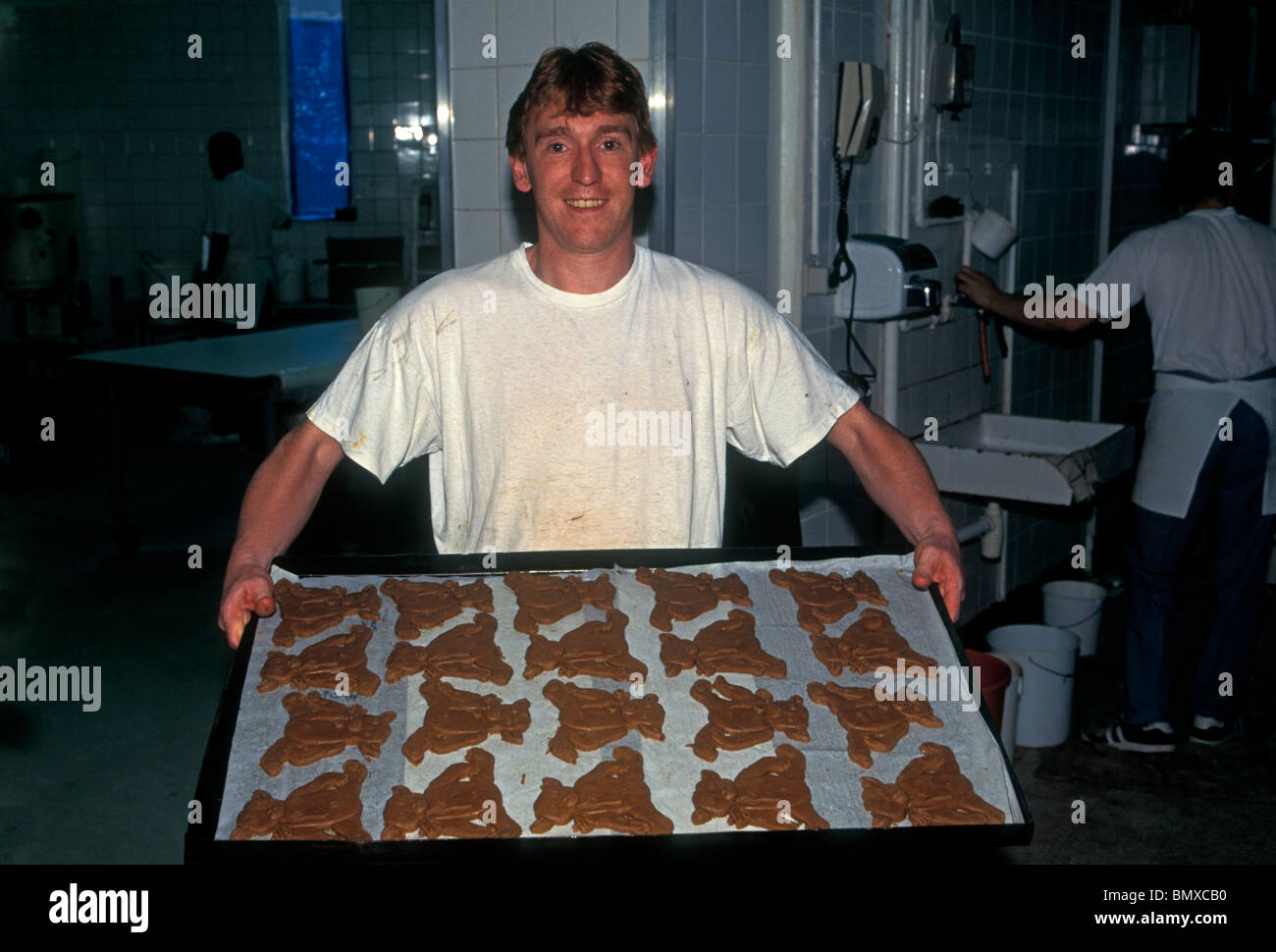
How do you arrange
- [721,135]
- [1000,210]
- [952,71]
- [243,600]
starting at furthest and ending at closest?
[1000,210] < [952,71] < [721,135] < [243,600]

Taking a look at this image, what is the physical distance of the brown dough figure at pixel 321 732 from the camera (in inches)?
58.9

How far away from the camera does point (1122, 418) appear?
652cm

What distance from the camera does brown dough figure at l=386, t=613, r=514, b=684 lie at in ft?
5.58

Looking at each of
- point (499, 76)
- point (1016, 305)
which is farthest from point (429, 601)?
point (1016, 305)

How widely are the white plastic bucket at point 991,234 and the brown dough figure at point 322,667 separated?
336 centimetres

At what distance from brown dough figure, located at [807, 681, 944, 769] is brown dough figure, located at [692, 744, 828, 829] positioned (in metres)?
0.09

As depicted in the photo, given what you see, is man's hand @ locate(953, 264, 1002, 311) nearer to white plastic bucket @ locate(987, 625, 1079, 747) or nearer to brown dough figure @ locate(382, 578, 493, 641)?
white plastic bucket @ locate(987, 625, 1079, 747)

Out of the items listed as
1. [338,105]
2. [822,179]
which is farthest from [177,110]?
[822,179]

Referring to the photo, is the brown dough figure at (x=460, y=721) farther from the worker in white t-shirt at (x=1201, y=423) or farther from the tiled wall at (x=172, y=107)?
the tiled wall at (x=172, y=107)

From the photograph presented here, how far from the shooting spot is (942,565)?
5.87 ft

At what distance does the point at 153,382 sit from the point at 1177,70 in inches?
199

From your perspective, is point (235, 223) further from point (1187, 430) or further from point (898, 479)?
point (898, 479)

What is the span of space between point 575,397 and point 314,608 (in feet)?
1.73

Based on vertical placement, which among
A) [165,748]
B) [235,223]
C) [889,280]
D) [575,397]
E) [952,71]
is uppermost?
[952,71]
